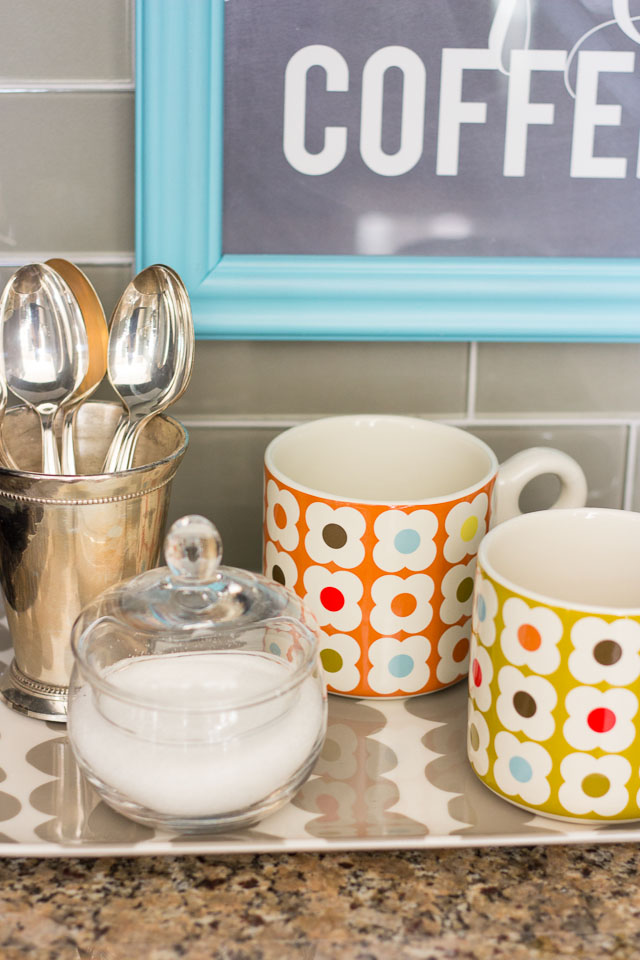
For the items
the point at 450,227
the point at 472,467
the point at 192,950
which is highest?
the point at 450,227

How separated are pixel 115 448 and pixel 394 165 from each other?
0.71ft

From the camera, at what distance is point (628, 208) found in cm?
60

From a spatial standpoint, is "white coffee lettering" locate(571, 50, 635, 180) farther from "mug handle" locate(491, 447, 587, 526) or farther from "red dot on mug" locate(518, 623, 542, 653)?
"red dot on mug" locate(518, 623, 542, 653)

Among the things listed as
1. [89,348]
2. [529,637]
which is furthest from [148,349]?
[529,637]

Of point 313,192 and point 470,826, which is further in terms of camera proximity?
point 313,192

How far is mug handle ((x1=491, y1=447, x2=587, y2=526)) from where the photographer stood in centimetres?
55

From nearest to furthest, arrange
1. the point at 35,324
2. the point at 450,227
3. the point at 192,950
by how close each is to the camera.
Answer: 1. the point at 192,950
2. the point at 35,324
3. the point at 450,227

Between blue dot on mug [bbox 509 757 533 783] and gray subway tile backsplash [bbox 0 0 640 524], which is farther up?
gray subway tile backsplash [bbox 0 0 640 524]

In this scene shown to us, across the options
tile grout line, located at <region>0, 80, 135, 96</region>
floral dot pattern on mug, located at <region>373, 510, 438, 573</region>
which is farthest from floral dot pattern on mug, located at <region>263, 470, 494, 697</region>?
tile grout line, located at <region>0, 80, 135, 96</region>

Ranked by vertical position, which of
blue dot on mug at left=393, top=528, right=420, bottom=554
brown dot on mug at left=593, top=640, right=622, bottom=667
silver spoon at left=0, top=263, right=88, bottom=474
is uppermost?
silver spoon at left=0, top=263, right=88, bottom=474

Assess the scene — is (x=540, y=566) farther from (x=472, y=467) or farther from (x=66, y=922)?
(x=66, y=922)

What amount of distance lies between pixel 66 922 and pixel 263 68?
0.42m

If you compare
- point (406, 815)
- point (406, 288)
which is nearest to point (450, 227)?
point (406, 288)

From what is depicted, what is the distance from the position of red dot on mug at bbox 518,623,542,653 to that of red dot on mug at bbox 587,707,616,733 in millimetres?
34
